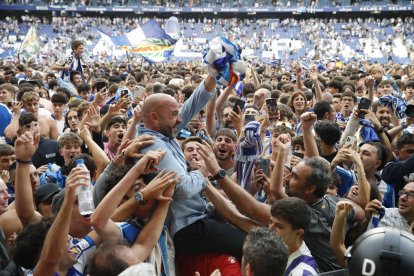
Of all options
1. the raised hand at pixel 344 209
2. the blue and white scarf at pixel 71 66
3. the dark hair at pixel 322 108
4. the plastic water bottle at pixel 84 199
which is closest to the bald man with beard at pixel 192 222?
the plastic water bottle at pixel 84 199

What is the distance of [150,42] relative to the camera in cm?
1188

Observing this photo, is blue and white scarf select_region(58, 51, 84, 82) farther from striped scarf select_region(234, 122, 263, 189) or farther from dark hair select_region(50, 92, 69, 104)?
striped scarf select_region(234, 122, 263, 189)

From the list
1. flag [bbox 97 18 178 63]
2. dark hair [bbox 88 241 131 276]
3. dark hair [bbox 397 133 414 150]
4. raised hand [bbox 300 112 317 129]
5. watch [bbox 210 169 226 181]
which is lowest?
dark hair [bbox 88 241 131 276]

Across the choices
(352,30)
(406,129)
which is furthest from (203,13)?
(406,129)

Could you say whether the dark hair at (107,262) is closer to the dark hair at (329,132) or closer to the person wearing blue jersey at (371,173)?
the person wearing blue jersey at (371,173)

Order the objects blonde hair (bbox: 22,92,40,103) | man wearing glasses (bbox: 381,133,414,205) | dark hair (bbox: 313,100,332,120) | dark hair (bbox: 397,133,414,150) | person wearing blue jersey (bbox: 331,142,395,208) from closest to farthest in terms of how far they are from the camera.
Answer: man wearing glasses (bbox: 381,133,414,205)
person wearing blue jersey (bbox: 331,142,395,208)
dark hair (bbox: 397,133,414,150)
blonde hair (bbox: 22,92,40,103)
dark hair (bbox: 313,100,332,120)

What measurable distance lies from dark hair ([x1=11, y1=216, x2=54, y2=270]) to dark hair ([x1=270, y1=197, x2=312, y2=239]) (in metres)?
1.60

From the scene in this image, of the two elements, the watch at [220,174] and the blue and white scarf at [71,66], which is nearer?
the watch at [220,174]

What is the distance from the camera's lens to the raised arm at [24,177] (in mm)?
2854

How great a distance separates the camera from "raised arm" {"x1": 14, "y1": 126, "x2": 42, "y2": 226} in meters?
2.85

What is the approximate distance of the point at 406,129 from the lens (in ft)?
17.3

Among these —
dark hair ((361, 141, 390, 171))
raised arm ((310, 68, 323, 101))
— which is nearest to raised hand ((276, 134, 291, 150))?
dark hair ((361, 141, 390, 171))

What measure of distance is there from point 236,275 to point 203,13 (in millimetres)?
49829

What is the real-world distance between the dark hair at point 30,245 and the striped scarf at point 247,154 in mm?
1702
